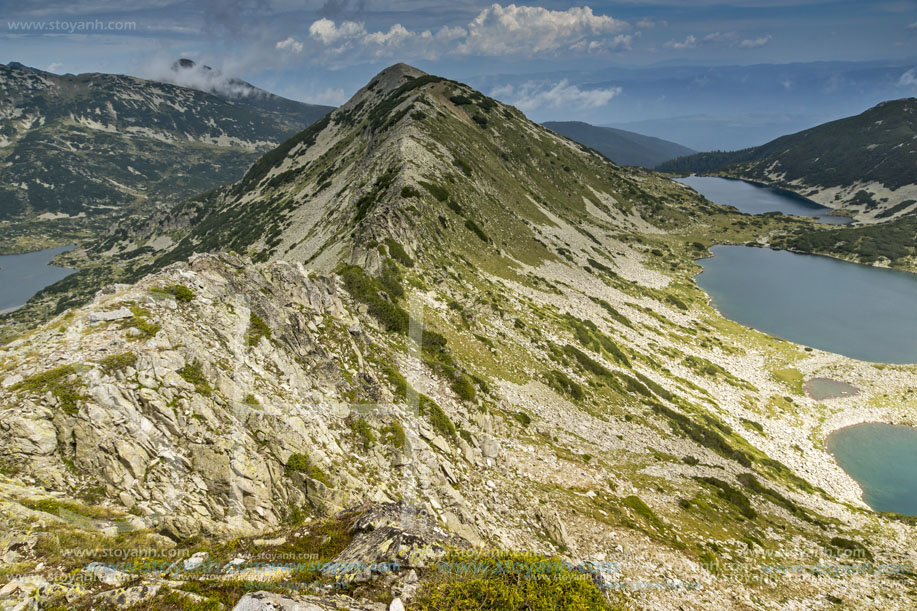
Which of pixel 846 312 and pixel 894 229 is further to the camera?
pixel 894 229

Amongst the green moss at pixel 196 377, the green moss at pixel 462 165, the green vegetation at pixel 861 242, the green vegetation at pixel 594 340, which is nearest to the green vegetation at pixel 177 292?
the green moss at pixel 196 377

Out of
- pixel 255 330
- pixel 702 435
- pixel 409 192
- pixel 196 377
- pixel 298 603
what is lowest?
pixel 702 435

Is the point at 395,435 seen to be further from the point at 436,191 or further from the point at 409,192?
the point at 436,191

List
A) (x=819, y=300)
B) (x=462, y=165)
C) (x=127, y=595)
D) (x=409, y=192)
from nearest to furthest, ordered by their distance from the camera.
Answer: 1. (x=127, y=595)
2. (x=409, y=192)
3. (x=462, y=165)
4. (x=819, y=300)

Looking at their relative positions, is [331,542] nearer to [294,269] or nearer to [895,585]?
[294,269]

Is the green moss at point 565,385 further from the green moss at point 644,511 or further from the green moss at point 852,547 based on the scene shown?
the green moss at point 852,547

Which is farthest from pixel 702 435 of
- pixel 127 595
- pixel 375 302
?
pixel 127 595

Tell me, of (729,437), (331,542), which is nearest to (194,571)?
(331,542)
